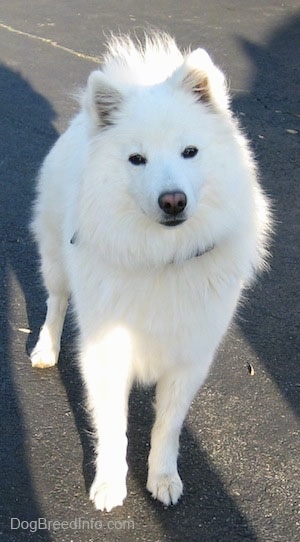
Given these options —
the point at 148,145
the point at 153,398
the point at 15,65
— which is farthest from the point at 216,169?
the point at 15,65

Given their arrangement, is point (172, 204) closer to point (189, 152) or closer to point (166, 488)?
point (189, 152)

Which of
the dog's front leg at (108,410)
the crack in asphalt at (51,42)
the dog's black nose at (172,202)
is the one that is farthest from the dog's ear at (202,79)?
the crack in asphalt at (51,42)

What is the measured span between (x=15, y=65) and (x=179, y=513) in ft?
22.5

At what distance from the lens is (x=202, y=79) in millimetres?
2877

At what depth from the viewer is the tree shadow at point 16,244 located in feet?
10.2

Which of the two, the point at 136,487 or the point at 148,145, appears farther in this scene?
the point at 136,487

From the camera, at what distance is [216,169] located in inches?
110

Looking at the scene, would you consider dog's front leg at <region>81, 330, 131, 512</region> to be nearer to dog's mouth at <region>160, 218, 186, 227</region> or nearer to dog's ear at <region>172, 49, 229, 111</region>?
dog's mouth at <region>160, 218, 186, 227</region>

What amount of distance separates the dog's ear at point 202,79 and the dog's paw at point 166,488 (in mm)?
1495

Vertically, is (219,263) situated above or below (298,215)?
above

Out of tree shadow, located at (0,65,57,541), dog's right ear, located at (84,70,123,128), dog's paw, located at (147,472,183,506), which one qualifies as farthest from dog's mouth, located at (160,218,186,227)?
tree shadow, located at (0,65,57,541)

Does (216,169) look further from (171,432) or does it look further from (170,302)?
(171,432)

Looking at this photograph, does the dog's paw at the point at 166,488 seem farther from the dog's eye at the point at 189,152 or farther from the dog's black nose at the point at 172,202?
the dog's eye at the point at 189,152

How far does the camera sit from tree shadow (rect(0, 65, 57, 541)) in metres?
3.11
